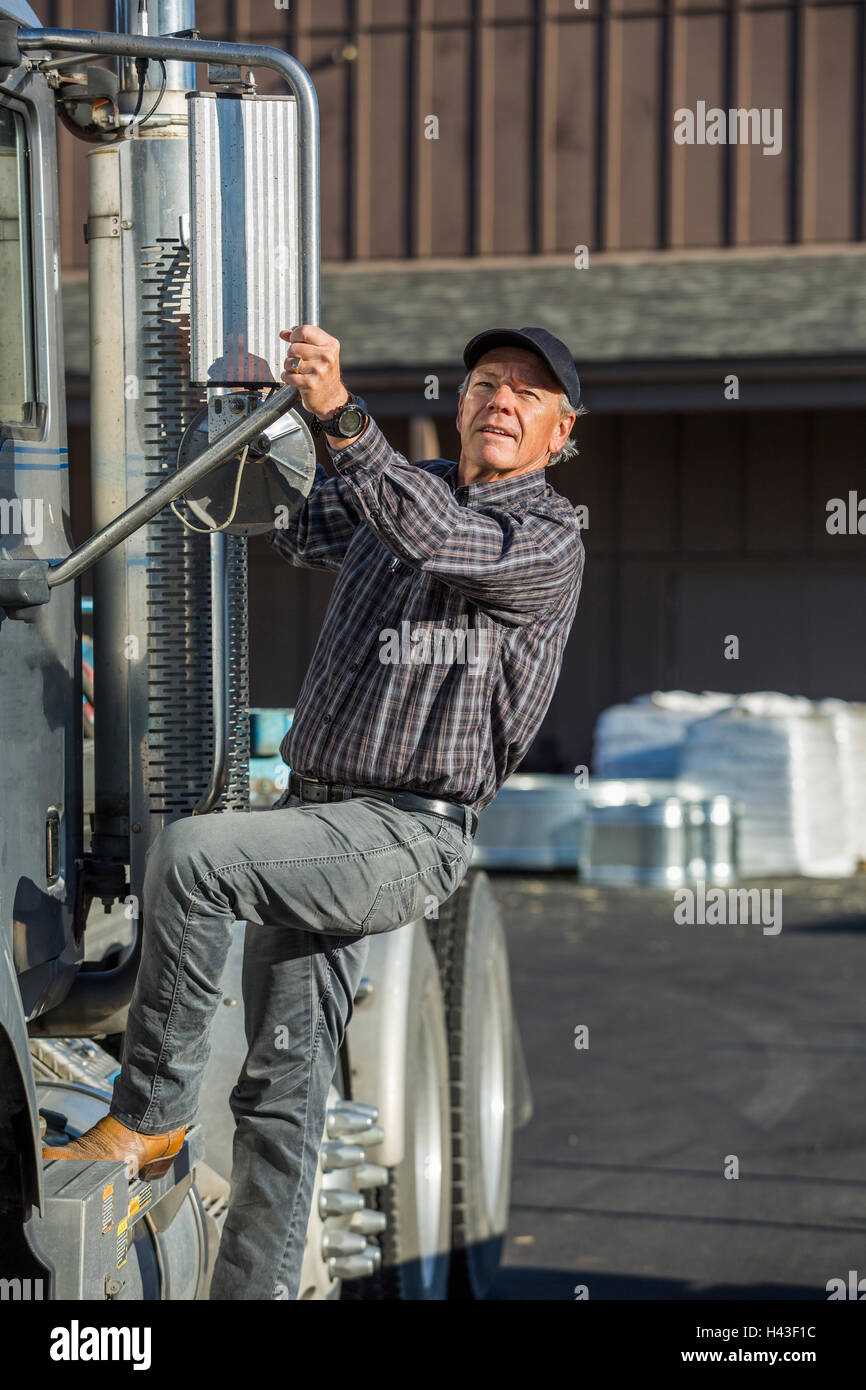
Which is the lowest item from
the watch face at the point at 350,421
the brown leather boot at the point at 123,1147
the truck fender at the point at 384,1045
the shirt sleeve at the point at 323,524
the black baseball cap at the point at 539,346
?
the truck fender at the point at 384,1045

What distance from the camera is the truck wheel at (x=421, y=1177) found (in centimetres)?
443

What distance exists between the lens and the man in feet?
9.66

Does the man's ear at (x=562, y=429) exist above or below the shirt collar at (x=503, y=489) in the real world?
above

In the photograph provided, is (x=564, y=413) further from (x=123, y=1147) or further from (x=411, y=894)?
(x=123, y=1147)

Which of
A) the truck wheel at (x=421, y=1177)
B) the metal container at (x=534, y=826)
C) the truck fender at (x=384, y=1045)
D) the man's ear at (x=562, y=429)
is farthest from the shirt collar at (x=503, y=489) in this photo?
the metal container at (x=534, y=826)

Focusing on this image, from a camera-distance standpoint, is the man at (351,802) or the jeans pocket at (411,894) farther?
the jeans pocket at (411,894)

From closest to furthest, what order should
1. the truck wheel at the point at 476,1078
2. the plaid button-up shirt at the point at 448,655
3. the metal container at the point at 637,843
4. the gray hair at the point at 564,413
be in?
the plaid button-up shirt at the point at 448,655 < the gray hair at the point at 564,413 < the truck wheel at the point at 476,1078 < the metal container at the point at 637,843

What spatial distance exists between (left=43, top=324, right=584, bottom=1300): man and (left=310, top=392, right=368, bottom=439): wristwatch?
0.50 feet

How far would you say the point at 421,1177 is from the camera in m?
4.79

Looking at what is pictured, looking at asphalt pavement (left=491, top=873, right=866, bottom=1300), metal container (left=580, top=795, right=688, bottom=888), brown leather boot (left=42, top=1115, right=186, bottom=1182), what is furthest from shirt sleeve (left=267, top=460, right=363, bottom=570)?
metal container (left=580, top=795, right=688, bottom=888)
